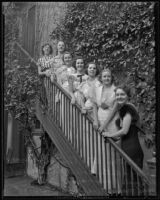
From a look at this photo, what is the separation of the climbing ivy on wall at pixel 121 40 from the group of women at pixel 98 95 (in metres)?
0.10

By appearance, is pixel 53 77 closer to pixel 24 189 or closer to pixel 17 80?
pixel 17 80

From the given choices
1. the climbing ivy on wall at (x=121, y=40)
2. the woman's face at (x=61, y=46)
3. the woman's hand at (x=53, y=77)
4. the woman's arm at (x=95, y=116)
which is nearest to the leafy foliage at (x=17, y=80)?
the woman's hand at (x=53, y=77)

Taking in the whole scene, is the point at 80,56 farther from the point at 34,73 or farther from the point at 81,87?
the point at 34,73

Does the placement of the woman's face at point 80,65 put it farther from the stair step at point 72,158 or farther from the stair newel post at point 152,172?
the stair newel post at point 152,172

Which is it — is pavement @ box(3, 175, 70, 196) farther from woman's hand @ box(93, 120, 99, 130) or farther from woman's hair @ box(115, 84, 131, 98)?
woman's hair @ box(115, 84, 131, 98)

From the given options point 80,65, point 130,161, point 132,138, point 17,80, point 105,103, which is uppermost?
point 80,65

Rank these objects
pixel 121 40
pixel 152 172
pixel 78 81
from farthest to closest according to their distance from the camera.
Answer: pixel 78 81
pixel 121 40
pixel 152 172

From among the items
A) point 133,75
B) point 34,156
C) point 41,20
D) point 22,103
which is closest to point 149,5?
point 133,75

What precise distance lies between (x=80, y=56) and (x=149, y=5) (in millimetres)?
904

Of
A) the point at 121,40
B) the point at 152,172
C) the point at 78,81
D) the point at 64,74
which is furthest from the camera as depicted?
the point at 64,74

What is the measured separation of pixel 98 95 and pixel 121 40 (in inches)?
25.3

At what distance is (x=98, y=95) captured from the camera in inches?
104

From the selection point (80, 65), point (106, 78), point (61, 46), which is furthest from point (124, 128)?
point (61, 46)

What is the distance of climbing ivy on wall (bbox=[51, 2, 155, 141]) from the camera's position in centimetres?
258
